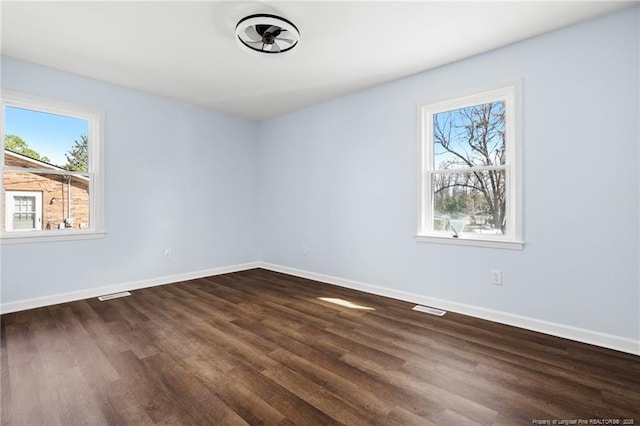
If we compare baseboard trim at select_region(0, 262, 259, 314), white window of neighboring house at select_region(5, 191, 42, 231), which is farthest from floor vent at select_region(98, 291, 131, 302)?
white window of neighboring house at select_region(5, 191, 42, 231)

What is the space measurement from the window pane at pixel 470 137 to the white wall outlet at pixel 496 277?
3.40 ft

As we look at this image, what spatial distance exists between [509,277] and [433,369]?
1.33m

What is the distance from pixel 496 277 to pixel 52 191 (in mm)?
4835

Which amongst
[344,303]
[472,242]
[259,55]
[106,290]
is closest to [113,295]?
[106,290]

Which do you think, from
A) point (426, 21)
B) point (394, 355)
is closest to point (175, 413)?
point (394, 355)

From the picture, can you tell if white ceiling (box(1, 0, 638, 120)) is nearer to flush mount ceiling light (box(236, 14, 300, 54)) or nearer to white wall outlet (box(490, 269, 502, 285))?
flush mount ceiling light (box(236, 14, 300, 54))

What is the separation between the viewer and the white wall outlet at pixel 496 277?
2855 mm

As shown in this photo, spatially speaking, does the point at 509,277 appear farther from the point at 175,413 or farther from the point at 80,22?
the point at 80,22

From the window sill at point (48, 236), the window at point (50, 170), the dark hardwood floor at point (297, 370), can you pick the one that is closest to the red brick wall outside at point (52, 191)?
the window at point (50, 170)

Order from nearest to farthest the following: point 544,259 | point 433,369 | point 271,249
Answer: point 433,369
point 544,259
point 271,249

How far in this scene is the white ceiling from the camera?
2.31 meters

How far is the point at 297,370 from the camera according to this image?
80.2 inches

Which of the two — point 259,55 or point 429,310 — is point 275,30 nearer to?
point 259,55

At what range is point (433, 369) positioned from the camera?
2.04 m
